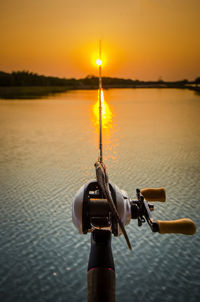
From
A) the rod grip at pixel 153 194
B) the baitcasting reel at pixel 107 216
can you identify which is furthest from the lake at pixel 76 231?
the baitcasting reel at pixel 107 216

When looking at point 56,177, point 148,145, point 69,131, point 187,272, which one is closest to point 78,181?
point 56,177

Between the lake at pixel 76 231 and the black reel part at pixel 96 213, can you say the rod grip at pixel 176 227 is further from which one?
the lake at pixel 76 231

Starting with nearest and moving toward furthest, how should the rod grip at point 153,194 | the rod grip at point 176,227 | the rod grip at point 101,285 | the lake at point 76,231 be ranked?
the rod grip at point 176,227 → the rod grip at point 101,285 → the rod grip at point 153,194 → the lake at point 76,231

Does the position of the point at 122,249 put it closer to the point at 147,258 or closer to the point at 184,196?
the point at 147,258

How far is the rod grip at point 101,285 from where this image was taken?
2635mm

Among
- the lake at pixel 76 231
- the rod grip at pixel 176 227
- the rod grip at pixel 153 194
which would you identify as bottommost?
the lake at pixel 76 231

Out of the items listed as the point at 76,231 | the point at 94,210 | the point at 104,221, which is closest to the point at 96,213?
the point at 94,210

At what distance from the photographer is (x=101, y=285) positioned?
271 cm

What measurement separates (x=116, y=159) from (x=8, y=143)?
34.1ft

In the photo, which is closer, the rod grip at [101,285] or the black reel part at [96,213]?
the black reel part at [96,213]

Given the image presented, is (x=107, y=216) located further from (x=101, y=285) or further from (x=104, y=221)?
(x=101, y=285)

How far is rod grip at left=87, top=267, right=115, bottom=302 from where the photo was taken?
263 cm

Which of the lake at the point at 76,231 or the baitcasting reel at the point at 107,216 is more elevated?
the baitcasting reel at the point at 107,216

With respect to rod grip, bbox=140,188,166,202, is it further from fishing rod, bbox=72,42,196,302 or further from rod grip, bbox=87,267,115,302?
rod grip, bbox=87,267,115,302
